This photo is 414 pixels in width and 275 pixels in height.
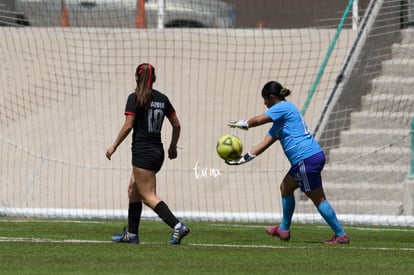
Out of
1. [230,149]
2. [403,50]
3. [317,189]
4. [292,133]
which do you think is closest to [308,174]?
[317,189]

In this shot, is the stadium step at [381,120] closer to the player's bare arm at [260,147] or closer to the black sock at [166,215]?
the player's bare arm at [260,147]

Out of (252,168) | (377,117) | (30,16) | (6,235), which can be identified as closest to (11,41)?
(30,16)

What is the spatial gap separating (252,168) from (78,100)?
3508mm

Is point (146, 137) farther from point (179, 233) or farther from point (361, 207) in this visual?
point (361, 207)

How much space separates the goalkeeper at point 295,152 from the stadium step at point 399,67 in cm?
848

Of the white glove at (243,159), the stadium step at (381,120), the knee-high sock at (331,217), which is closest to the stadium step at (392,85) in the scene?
the stadium step at (381,120)

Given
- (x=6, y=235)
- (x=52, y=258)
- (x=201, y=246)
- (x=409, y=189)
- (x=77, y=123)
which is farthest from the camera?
(x=77, y=123)

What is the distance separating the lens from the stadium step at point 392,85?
878 inches

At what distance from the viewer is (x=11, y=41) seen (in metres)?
23.9

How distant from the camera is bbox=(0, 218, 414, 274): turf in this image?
1102cm

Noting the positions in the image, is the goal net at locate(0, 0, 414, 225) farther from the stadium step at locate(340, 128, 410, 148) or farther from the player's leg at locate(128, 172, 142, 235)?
the player's leg at locate(128, 172, 142, 235)

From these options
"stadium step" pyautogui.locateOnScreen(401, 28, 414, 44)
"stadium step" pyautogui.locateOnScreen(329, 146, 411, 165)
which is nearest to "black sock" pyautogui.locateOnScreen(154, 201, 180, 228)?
"stadium step" pyautogui.locateOnScreen(329, 146, 411, 165)

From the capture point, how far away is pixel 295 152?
14.4m

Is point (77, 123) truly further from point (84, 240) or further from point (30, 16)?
point (84, 240)
